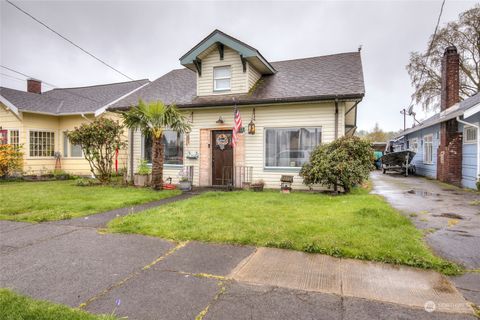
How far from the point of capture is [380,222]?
5410 mm

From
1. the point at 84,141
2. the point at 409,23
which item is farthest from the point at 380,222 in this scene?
the point at 84,141

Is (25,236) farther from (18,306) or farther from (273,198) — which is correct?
(273,198)

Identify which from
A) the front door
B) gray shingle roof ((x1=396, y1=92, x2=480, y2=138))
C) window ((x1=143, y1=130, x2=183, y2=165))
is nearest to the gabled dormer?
the front door

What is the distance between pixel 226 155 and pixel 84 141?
227 inches

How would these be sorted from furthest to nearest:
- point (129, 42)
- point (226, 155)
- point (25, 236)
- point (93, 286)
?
point (129, 42), point (226, 155), point (25, 236), point (93, 286)

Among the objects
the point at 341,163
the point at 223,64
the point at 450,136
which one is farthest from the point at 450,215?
the point at 223,64

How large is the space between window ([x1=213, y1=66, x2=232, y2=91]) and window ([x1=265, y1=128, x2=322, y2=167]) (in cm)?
284

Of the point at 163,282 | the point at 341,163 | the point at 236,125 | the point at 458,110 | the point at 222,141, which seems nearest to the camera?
the point at 163,282

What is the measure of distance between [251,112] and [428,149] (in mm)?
13365

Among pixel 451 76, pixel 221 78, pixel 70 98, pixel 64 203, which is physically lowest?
pixel 64 203

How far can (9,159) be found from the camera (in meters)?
13.9

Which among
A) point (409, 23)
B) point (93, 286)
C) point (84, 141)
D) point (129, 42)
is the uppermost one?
point (129, 42)

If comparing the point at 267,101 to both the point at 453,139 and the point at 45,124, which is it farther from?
Answer: the point at 45,124

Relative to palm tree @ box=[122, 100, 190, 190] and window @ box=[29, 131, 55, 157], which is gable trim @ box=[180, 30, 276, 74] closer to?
palm tree @ box=[122, 100, 190, 190]
